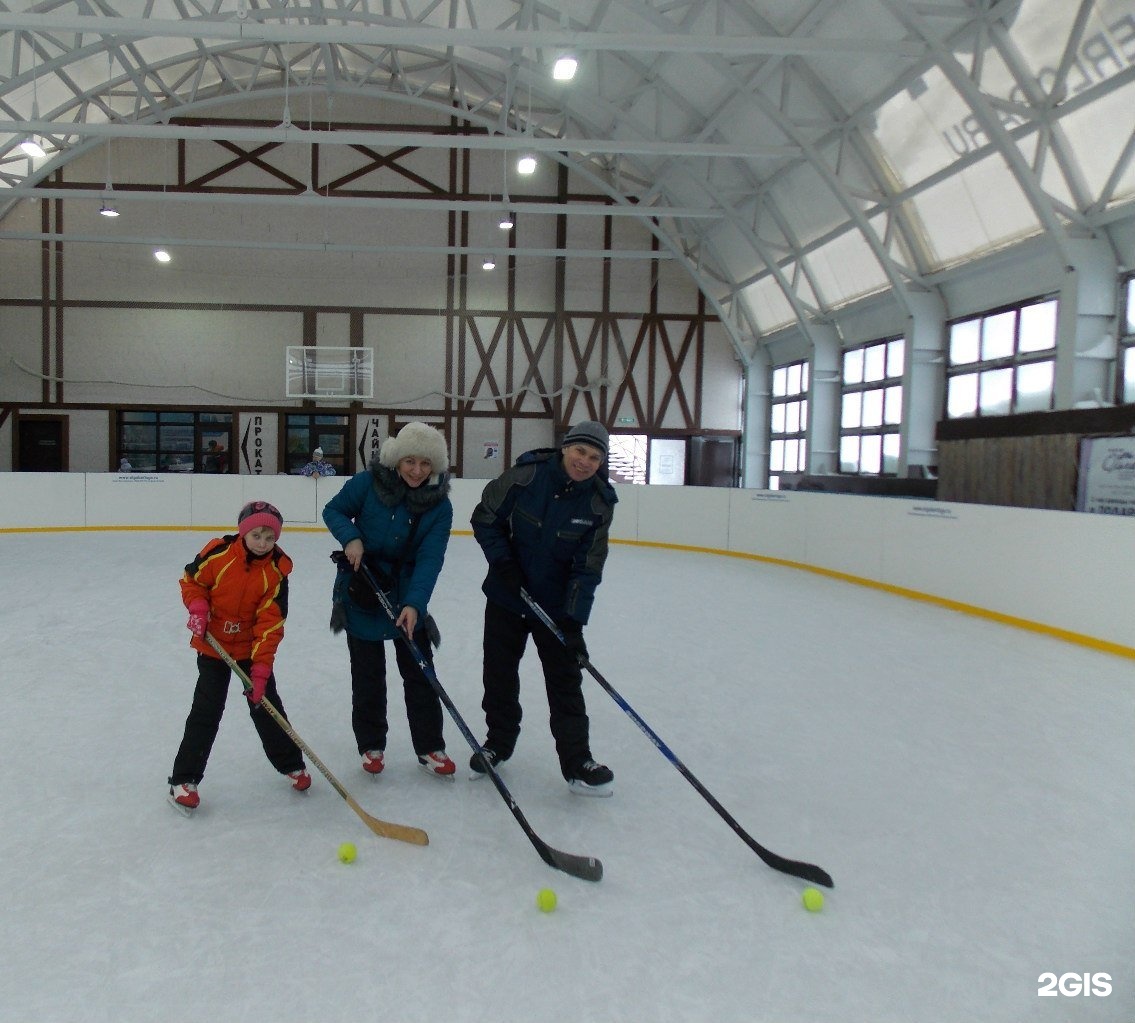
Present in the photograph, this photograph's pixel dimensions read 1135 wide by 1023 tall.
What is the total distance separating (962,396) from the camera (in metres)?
10.8

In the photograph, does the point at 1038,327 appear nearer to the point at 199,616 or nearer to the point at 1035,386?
the point at 1035,386

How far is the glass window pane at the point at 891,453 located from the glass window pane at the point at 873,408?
1.17 ft

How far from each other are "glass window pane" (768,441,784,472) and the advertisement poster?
9906 millimetres

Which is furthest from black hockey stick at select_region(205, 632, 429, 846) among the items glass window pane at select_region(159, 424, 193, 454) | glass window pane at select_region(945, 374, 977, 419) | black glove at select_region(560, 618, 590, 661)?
glass window pane at select_region(159, 424, 193, 454)

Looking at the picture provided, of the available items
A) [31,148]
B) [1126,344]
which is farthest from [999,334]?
[31,148]

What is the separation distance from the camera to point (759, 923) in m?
2.03

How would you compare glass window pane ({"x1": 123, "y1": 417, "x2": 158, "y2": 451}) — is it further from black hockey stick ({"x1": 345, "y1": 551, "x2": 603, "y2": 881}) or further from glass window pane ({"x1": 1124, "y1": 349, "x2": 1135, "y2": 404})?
glass window pane ({"x1": 1124, "y1": 349, "x2": 1135, "y2": 404})

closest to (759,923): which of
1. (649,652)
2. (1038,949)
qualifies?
(1038,949)

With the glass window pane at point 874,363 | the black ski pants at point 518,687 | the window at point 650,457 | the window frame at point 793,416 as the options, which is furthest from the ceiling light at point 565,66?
the window at point 650,457

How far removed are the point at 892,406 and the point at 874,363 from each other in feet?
3.19

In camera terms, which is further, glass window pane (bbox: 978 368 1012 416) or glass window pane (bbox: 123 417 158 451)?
glass window pane (bbox: 123 417 158 451)

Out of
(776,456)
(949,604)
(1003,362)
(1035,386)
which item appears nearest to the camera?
(949,604)

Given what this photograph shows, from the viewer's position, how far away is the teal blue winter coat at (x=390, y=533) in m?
2.73

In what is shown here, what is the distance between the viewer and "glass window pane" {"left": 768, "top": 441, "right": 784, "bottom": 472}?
1620 centimetres
